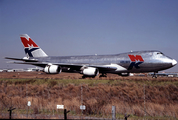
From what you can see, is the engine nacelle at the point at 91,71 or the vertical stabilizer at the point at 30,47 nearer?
the engine nacelle at the point at 91,71

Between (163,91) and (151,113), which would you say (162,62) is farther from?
(151,113)

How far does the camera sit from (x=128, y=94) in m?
20.8

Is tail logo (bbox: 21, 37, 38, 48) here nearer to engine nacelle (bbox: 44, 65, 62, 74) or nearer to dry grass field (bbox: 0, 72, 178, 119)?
engine nacelle (bbox: 44, 65, 62, 74)

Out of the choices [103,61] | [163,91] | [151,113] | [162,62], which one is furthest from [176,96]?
[103,61]

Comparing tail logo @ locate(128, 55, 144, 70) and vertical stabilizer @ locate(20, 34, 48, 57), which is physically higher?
vertical stabilizer @ locate(20, 34, 48, 57)

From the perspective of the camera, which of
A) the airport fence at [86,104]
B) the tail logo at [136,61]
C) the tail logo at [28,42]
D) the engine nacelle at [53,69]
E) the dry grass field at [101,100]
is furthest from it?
the tail logo at [28,42]

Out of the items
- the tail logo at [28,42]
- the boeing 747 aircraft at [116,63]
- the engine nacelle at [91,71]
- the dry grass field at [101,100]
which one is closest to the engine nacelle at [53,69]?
the boeing 747 aircraft at [116,63]

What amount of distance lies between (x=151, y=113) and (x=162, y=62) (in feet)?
64.4

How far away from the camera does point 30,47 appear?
4494 cm

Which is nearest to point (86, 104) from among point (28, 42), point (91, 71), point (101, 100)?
point (101, 100)

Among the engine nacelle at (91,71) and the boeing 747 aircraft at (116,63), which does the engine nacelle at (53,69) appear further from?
the engine nacelle at (91,71)

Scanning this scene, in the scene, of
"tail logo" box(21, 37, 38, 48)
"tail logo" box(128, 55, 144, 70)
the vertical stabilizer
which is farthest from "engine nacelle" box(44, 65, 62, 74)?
"tail logo" box(128, 55, 144, 70)

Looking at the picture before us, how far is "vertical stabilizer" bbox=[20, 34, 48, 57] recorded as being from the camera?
44.8 meters

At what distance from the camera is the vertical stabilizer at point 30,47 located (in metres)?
44.8
